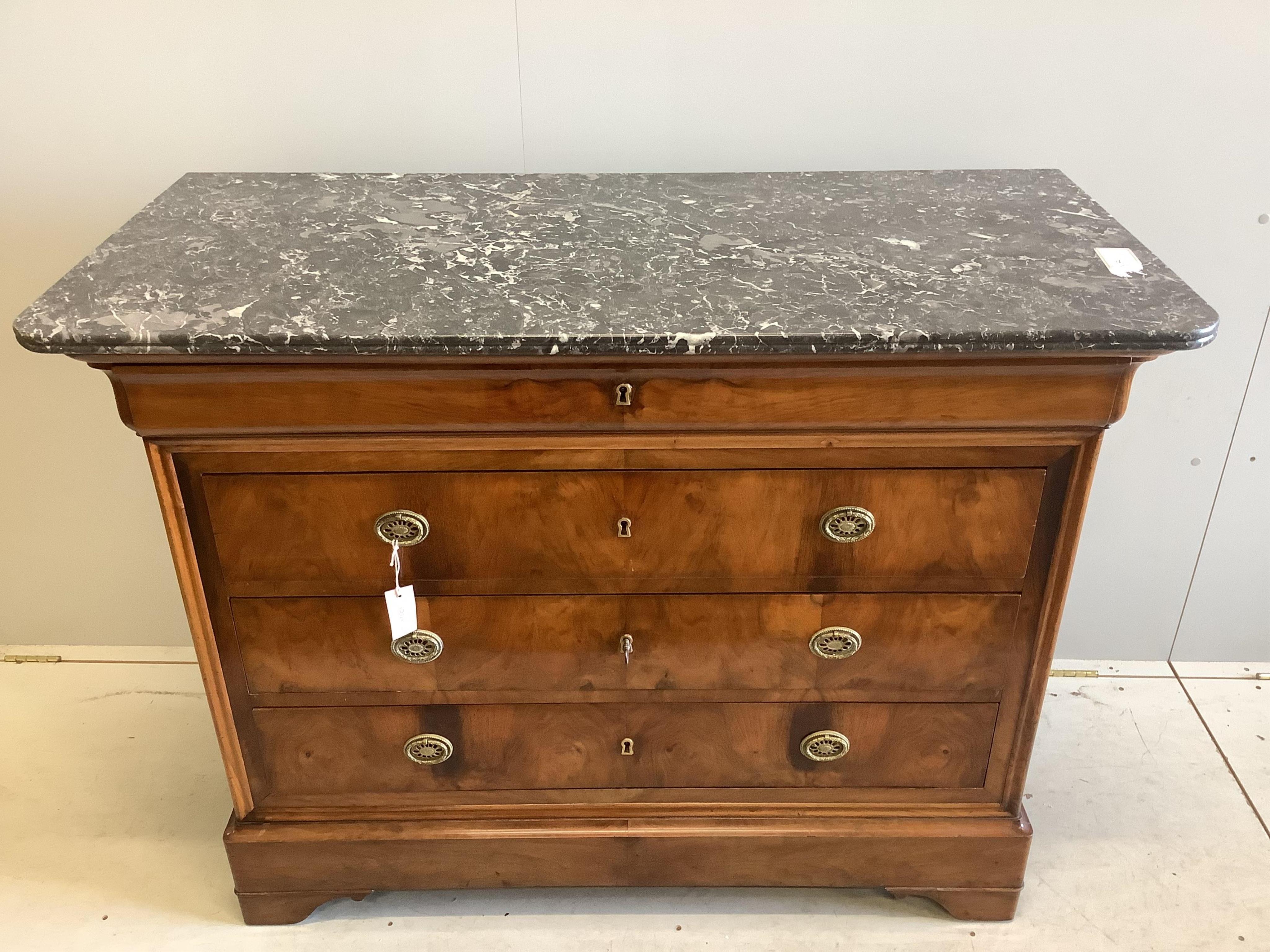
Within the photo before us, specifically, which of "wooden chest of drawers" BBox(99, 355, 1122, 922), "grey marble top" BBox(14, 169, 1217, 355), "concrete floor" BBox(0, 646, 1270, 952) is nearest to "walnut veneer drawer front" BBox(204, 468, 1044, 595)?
"wooden chest of drawers" BBox(99, 355, 1122, 922)

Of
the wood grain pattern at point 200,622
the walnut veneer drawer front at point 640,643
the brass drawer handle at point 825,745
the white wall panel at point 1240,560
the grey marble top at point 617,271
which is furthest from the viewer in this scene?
the white wall panel at point 1240,560

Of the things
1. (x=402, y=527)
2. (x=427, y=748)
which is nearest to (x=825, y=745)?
(x=427, y=748)

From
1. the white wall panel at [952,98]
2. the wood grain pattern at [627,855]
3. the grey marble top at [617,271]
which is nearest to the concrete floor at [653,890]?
the wood grain pattern at [627,855]

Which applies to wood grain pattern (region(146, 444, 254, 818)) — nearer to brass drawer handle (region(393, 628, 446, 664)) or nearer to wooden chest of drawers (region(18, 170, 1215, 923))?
wooden chest of drawers (region(18, 170, 1215, 923))

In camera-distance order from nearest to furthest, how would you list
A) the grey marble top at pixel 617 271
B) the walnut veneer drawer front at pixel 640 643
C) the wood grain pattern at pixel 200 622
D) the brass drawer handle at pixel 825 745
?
the grey marble top at pixel 617 271 < the wood grain pattern at pixel 200 622 < the walnut veneer drawer front at pixel 640 643 < the brass drawer handle at pixel 825 745

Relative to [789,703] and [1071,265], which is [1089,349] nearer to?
[1071,265]

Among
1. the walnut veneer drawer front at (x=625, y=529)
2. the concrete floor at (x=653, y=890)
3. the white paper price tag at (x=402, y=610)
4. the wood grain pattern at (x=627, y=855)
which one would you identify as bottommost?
the concrete floor at (x=653, y=890)

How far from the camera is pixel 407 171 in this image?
1760 millimetres

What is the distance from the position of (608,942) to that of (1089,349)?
1140 millimetres

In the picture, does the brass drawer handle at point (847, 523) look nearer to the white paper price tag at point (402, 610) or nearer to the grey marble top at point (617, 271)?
the grey marble top at point (617, 271)

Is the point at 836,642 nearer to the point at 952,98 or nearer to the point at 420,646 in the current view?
the point at 420,646

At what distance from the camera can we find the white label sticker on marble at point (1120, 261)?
1304 millimetres

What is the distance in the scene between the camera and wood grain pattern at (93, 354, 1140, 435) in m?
1.21

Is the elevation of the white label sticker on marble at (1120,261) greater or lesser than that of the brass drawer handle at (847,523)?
greater
